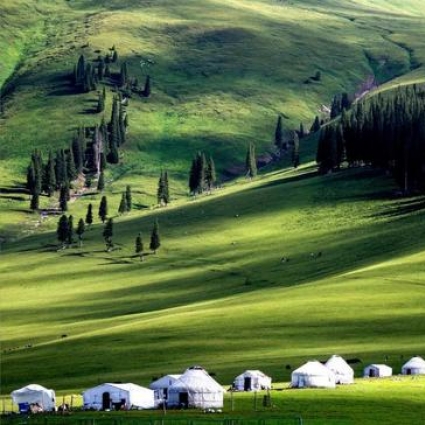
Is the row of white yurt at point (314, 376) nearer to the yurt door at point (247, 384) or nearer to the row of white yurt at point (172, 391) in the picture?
the row of white yurt at point (172, 391)

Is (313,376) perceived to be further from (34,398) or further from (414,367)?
(34,398)

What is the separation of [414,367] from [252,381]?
52.9ft

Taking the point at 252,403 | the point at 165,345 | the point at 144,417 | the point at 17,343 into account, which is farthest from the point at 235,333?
the point at 144,417

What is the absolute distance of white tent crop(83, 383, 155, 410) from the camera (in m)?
94.5

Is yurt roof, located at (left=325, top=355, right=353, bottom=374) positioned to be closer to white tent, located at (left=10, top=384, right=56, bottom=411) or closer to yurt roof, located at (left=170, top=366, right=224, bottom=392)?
yurt roof, located at (left=170, top=366, right=224, bottom=392)

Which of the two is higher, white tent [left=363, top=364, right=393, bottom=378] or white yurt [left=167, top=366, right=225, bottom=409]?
white tent [left=363, top=364, right=393, bottom=378]

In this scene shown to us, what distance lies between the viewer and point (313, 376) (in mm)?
102875

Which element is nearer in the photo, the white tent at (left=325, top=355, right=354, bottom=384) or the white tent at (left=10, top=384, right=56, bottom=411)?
the white tent at (left=10, top=384, right=56, bottom=411)

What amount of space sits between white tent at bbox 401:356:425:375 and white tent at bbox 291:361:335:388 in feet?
29.9

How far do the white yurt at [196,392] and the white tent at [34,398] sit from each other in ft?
30.3

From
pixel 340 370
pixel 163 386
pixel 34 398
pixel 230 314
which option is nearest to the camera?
pixel 34 398

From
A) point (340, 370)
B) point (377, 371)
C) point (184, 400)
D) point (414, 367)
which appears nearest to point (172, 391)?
point (184, 400)

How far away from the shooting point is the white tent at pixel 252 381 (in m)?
102

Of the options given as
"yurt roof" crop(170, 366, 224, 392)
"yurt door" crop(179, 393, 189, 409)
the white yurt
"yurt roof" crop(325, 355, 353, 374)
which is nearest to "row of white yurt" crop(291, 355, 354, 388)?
"yurt roof" crop(325, 355, 353, 374)
